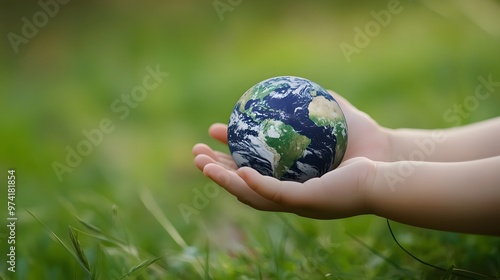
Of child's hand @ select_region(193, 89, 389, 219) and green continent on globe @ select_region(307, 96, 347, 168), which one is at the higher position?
Answer: green continent on globe @ select_region(307, 96, 347, 168)

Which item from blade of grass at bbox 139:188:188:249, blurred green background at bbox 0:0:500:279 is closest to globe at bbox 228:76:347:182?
blurred green background at bbox 0:0:500:279

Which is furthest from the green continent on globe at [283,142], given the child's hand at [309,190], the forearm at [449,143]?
the forearm at [449,143]

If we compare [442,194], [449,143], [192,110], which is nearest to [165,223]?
[449,143]

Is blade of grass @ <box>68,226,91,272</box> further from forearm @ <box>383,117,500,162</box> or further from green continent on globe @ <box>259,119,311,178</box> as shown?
forearm @ <box>383,117,500,162</box>

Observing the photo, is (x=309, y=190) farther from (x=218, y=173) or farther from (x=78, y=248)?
(x=78, y=248)

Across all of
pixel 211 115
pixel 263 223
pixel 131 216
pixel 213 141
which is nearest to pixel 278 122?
pixel 263 223

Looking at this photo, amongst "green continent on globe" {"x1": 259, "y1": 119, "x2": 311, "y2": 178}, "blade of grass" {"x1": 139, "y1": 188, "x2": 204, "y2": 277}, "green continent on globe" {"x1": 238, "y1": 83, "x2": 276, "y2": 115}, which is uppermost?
"green continent on globe" {"x1": 238, "y1": 83, "x2": 276, "y2": 115}
